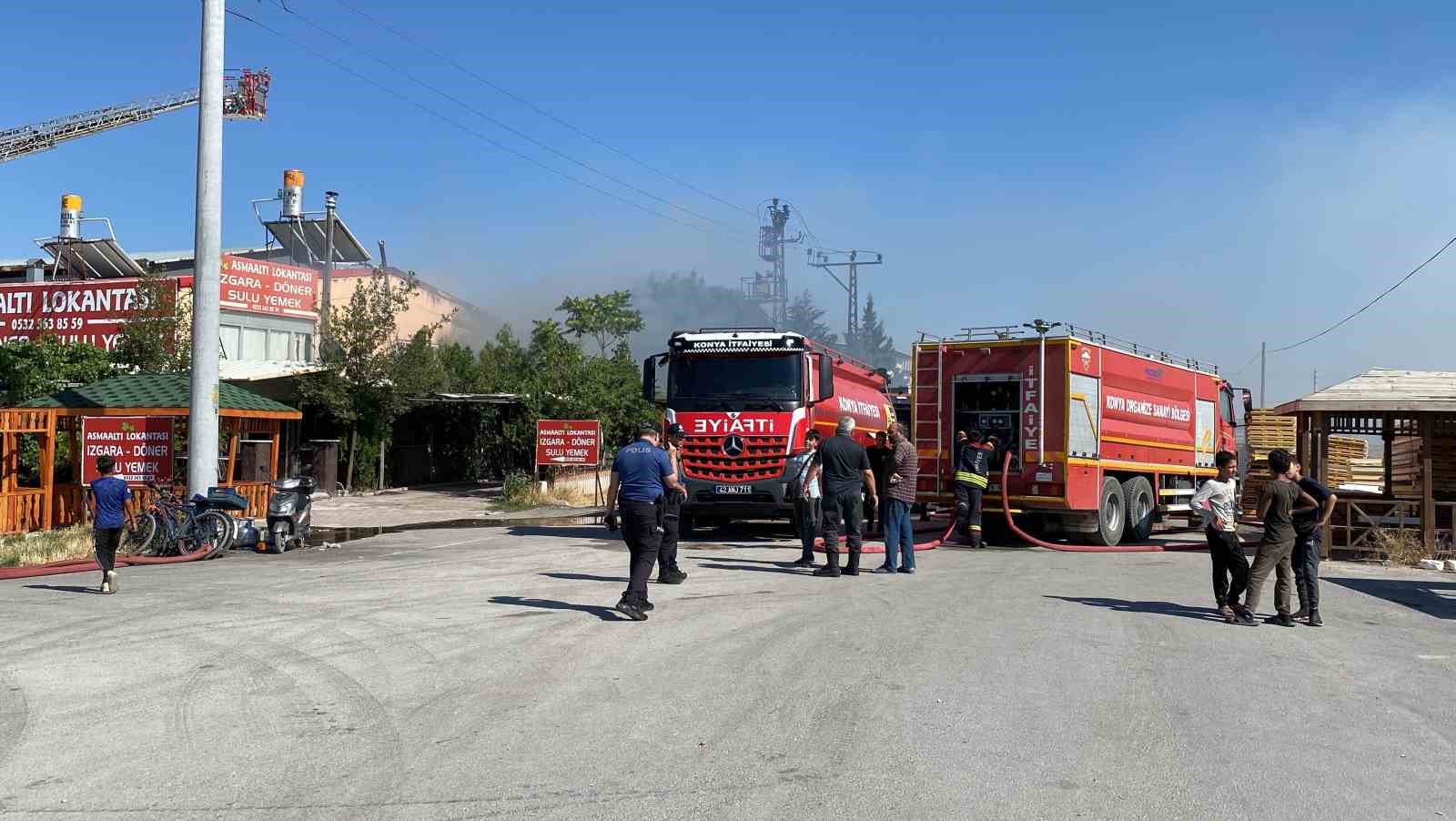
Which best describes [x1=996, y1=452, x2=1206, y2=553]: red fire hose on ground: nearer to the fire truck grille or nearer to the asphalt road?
the fire truck grille

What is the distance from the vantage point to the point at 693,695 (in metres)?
7.12

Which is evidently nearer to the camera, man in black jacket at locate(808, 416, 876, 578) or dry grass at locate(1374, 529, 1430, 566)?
man in black jacket at locate(808, 416, 876, 578)

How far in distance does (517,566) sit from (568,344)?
18846mm

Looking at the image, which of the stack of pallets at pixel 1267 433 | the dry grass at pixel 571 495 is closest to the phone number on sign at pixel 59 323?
the dry grass at pixel 571 495

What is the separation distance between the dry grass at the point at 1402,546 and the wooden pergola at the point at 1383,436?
0.10 meters

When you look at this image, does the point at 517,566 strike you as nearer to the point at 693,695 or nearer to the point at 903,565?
the point at 903,565

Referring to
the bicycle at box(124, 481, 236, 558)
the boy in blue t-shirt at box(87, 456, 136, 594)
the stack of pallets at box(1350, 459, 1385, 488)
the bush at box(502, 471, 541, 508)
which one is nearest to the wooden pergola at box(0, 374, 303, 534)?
the bicycle at box(124, 481, 236, 558)

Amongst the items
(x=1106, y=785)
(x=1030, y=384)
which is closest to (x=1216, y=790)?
(x=1106, y=785)

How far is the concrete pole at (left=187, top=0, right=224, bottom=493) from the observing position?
1781 cm

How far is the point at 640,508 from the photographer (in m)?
9.73

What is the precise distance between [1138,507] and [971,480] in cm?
398

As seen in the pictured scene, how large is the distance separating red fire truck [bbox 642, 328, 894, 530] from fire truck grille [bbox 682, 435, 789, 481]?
0.01 meters

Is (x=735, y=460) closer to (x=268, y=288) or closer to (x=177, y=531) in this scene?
(x=177, y=531)

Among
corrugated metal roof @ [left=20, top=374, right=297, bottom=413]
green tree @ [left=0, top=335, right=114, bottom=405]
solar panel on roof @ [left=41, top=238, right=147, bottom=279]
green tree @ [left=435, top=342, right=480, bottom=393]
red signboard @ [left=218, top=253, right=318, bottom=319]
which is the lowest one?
corrugated metal roof @ [left=20, top=374, right=297, bottom=413]
